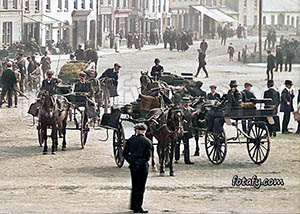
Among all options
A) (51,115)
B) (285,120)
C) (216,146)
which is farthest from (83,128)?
(285,120)

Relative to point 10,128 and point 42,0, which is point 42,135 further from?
point 42,0

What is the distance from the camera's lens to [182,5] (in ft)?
238

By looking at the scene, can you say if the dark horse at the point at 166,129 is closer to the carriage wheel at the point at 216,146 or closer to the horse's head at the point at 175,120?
the horse's head at the point at 175,120

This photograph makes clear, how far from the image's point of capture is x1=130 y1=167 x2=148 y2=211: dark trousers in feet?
54.5

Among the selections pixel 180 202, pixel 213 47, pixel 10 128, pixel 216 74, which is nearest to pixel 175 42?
pixel 213 47

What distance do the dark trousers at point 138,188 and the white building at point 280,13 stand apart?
222ft

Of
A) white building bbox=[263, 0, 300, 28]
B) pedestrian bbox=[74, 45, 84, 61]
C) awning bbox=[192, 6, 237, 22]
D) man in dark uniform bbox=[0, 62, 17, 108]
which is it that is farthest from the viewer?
white building bbox=[263, 0, 300, 28]

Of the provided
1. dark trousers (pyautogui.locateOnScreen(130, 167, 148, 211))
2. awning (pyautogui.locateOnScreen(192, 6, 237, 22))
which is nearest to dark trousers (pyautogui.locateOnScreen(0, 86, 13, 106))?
dark trousers (pyautogui.locateOnScreen(130, 167, 148, 211))

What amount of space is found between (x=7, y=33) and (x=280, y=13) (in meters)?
38.1

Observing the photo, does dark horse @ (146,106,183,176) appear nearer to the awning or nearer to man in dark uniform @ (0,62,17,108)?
man in dark uniform @ (0,62,17,108)

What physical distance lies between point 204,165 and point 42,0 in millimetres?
35349

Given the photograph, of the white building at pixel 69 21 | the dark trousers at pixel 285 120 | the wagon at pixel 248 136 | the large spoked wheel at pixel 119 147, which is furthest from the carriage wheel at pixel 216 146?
the white building at pixel 69 21

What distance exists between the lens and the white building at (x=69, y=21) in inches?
2189

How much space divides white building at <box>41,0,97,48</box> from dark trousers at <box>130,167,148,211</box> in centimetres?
3787
